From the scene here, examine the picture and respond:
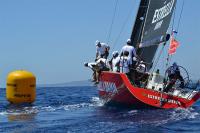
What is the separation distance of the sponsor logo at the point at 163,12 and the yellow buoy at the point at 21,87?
4.59m

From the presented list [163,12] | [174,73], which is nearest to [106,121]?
[174,73]

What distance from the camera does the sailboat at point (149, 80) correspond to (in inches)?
492

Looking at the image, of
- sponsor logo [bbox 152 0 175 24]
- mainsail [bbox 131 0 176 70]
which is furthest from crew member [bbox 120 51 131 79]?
sponsor logo [bbox 152 0 175 24]

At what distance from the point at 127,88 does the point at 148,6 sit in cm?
385

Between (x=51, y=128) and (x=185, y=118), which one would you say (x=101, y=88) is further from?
(x=51, y=128)

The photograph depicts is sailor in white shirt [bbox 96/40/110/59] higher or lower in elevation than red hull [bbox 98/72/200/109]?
higher

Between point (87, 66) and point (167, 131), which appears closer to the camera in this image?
point (167, 131)

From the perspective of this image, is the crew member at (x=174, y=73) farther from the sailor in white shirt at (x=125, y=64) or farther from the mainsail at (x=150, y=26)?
the sailor in white shirt at (x=125, y=64)

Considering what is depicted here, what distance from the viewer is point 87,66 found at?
16625 mm

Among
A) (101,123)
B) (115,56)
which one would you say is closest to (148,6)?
(115,56)

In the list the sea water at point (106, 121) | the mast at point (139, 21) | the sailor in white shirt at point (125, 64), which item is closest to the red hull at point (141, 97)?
the sea water at point (106, 121)

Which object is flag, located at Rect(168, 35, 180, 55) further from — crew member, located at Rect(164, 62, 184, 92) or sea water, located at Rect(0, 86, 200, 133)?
sea water, located at Rect(0, 86, 200, 133)

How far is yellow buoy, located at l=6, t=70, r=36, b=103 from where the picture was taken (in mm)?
15875

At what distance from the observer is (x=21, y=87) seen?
15883mm
